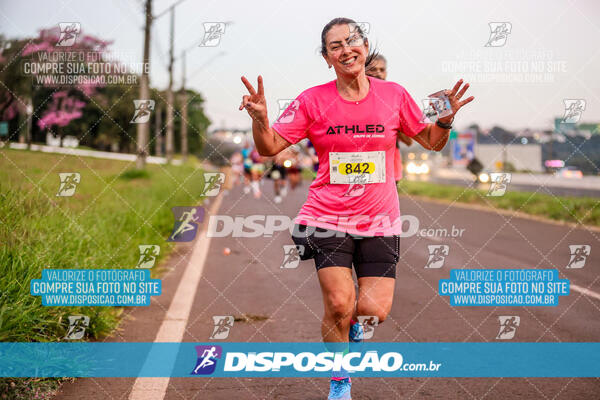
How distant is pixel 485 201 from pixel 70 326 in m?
18.1

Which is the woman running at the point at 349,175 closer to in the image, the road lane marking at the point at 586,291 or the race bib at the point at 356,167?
the race bib at the point at 356,167

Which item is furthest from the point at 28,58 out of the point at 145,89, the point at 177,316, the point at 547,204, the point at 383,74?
the point at 547,204

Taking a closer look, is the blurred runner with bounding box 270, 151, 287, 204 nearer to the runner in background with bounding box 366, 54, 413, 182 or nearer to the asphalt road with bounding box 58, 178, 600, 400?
the asphalt road with bounding box 58, 178, 600, 400

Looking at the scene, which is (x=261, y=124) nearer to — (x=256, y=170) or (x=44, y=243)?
(x=44, y=243)

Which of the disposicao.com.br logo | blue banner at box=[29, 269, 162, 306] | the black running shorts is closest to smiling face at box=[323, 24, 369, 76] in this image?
the black running shorts

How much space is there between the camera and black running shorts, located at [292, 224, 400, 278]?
362cm

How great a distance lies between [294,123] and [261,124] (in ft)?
0.92

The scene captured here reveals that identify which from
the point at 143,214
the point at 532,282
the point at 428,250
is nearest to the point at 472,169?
the point at 428,250

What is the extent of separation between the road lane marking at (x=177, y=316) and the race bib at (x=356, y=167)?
64.9 inches

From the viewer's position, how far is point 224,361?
4.57 metres

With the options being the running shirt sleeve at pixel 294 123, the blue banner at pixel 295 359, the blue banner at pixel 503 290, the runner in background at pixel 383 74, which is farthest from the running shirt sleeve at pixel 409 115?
the blue banner at pixel 503 290

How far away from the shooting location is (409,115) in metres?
3.74

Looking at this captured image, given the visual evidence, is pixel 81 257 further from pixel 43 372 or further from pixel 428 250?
pixel 428 250

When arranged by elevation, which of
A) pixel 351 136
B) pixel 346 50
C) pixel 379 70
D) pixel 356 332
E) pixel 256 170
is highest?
pixel 379 70
